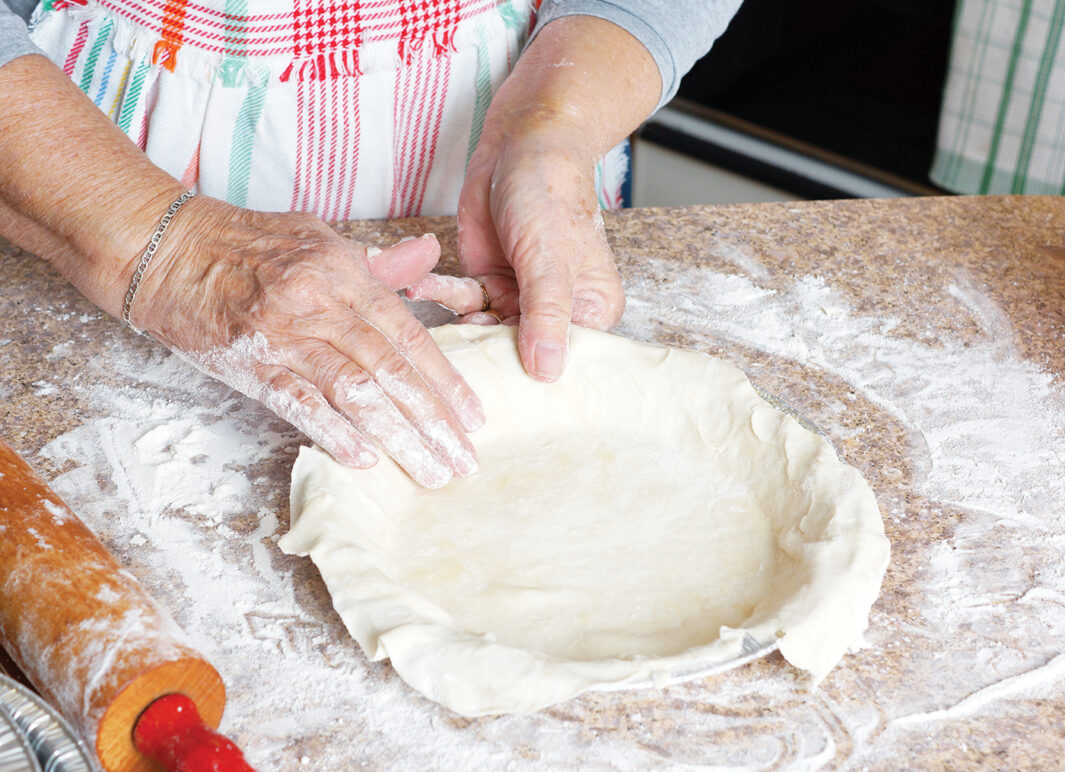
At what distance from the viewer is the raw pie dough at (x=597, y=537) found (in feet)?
3.32

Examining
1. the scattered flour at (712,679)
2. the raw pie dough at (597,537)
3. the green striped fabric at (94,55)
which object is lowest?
the scattered flour at (712,679)

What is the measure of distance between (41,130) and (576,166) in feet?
2.49

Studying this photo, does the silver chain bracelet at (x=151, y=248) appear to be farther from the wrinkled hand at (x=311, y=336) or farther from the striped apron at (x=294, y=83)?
the striped apron at (x=294, y=83)

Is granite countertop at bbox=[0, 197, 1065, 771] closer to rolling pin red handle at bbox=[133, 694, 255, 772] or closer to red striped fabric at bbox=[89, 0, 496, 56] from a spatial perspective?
rolling pin red handle at bbox=[133, 694, 255, 772]

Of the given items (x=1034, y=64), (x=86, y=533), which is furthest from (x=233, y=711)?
(x=1034, y=64)

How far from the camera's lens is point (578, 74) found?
1.66 m

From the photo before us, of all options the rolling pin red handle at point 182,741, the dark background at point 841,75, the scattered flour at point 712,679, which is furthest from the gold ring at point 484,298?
the dark background at point 841,75

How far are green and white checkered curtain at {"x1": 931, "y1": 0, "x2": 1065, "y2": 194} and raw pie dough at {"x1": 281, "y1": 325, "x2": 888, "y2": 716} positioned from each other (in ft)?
6.59

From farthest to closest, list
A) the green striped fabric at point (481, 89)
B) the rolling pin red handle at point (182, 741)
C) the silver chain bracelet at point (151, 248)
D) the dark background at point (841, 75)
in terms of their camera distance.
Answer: the dark background at point (841, 75), the green striped fabric at point (481, 89), the silver chain bracelet at point (151, 248), the rolling pin red handle at point (182, 741)

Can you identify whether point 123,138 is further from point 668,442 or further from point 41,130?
point 668,442

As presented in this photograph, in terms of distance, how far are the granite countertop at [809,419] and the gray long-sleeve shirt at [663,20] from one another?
0.27 m

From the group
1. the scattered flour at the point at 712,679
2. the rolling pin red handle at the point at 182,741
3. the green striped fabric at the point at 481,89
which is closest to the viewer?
the rolling pin red handle at the point at 182,741

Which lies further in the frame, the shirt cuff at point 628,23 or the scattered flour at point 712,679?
the shirt cuff at point 628,23

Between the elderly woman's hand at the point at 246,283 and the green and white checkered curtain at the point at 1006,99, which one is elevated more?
the elderly woman's hand at the point at 246,283
